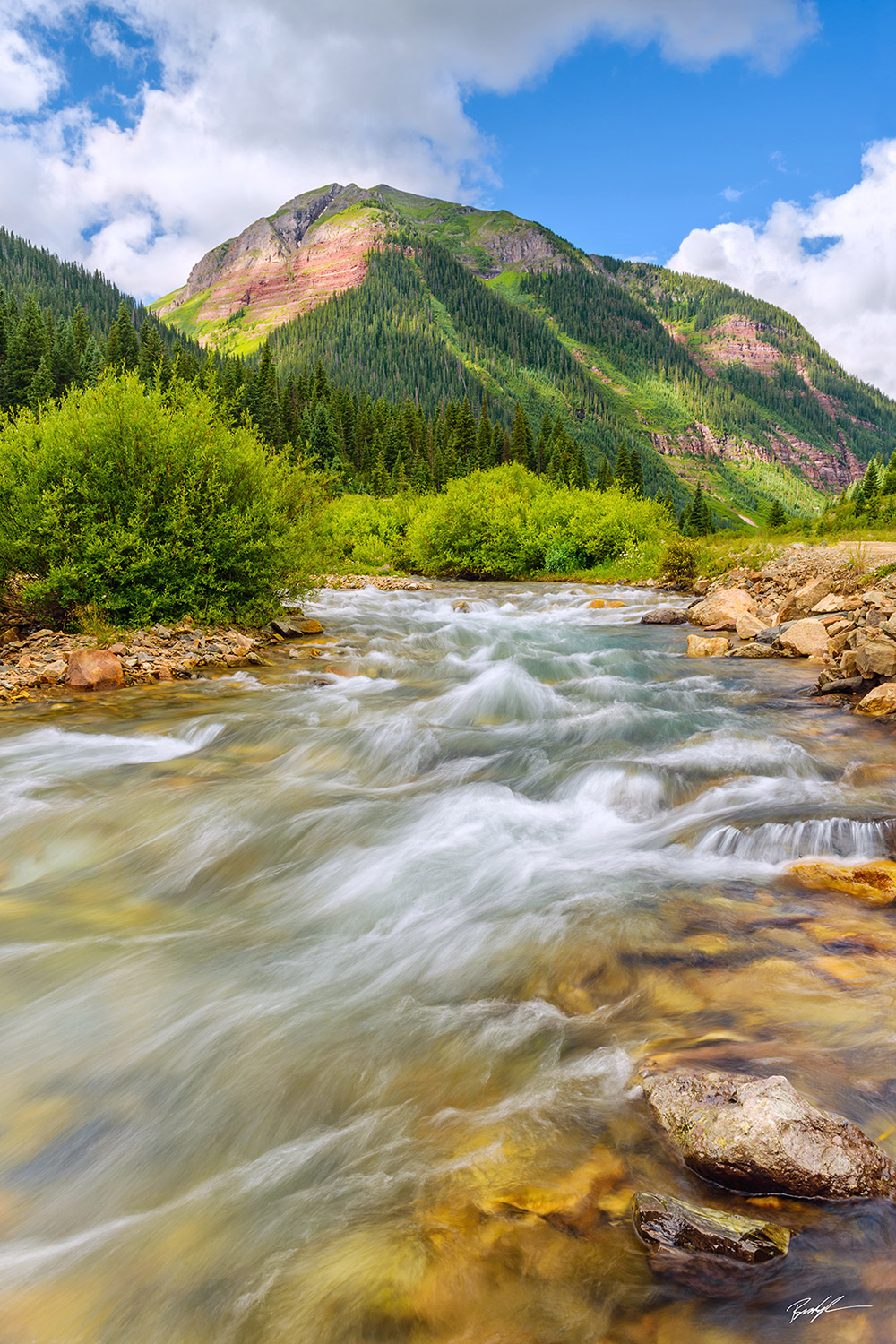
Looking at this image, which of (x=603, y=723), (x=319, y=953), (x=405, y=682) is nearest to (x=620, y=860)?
(x=319, y=953)

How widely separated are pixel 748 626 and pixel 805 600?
2377mm

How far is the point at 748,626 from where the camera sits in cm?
1669

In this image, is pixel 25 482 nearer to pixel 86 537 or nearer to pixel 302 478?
pixel 86 537

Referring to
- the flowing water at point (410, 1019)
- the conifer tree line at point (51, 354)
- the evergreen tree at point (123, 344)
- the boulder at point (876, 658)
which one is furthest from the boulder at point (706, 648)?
the evergreen tree at point (123, 344)

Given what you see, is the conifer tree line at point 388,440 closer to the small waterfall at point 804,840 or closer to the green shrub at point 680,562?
the green shrub at point 680,562

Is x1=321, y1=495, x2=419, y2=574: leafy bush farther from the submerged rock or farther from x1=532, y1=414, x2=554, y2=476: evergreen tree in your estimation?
x1=532, y1=414, x2=554, y2=476: evergreen tree

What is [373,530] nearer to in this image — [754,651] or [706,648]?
[706,648]

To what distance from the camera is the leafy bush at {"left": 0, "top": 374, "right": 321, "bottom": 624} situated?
44.5ft

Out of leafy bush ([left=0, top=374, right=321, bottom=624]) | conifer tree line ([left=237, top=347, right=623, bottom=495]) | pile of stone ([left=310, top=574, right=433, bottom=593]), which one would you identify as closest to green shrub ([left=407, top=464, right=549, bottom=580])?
pile of stone ([left=310, top=574, right=433, bottom=593])

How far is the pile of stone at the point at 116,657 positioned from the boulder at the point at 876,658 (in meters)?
11.3

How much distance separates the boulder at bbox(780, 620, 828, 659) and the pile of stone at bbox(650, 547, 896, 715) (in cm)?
2

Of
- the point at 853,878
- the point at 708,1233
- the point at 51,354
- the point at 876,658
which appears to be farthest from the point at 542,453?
the point at 708,1233

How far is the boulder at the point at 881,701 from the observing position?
369 inches

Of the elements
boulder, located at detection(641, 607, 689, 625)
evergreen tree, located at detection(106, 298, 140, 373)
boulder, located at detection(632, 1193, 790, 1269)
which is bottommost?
boulder, located at detection(632, 1193, 790, 1269)
